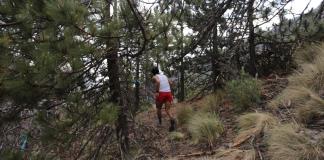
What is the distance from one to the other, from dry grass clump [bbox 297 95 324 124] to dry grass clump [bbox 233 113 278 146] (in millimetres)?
408

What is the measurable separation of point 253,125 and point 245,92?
169 centimetres

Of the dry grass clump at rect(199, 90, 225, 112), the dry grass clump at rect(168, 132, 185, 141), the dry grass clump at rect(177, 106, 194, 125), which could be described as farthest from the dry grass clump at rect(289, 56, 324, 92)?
the dry grass clump at rect(177, 106, 194, 125)

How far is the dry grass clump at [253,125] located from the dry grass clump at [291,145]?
2.23 ft

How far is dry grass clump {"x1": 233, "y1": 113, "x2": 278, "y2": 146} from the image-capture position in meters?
7.32

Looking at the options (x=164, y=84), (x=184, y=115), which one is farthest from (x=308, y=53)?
(x=164, y=84)

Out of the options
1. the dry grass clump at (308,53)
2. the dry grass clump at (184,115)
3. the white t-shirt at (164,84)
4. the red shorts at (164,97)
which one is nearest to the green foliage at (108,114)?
the white t-shirt at (164,84)

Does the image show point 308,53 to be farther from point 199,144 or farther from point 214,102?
point 199,144

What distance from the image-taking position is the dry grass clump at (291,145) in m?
5.74

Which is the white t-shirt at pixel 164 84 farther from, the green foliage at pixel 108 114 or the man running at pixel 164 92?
the green foliage at pixel 108 114

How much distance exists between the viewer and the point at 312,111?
7141 millimetres

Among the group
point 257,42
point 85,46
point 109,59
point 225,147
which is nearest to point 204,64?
point 257,42

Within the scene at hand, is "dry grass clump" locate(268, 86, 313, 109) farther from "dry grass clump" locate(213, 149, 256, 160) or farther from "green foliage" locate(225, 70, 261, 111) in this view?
"dry grass clump" locate(213, 149, 256, 160)

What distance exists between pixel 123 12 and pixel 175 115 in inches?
239

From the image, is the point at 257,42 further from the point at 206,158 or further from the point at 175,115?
the point at 206,158
